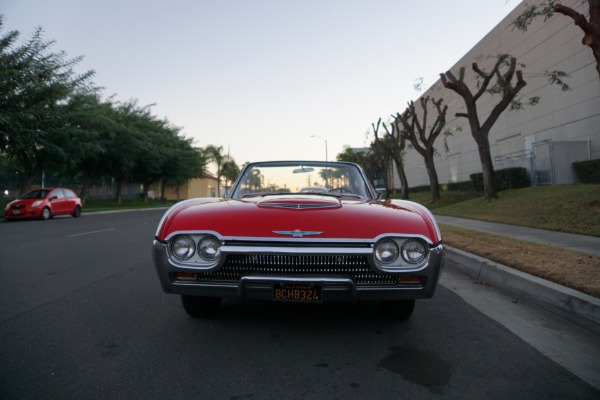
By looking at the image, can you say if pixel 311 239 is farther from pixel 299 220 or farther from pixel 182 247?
pixel 182 247

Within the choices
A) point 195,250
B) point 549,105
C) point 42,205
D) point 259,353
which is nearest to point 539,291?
point 259,353

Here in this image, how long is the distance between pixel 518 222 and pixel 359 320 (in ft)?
33.8

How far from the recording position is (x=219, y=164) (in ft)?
259

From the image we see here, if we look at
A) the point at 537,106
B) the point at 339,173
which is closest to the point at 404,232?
the point at 339,173

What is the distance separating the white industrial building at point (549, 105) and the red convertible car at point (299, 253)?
60.3ft

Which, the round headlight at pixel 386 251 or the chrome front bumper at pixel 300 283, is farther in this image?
the round headlight at pixel 386 251

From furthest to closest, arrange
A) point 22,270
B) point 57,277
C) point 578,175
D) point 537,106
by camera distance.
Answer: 1. point 537,106
2. point 578,175
3. point 22,270
4. point 57,277

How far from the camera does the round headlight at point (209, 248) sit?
10.7 ft

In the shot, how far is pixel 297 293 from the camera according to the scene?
3111 millimetres

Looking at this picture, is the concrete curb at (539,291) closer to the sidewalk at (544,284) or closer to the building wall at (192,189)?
the sidewalk at (544,284)

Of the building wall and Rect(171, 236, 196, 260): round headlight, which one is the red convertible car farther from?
the building wall

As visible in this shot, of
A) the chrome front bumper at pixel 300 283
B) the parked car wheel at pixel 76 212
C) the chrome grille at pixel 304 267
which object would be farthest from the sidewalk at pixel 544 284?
the parked car wheel at pixel 76 212

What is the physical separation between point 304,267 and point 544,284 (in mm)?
3091

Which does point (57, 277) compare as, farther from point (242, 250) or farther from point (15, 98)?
point (15, 98)
